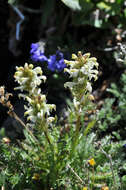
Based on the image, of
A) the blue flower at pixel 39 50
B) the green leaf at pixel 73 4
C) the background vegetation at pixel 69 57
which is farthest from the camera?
the blue flower at pixel 39 50

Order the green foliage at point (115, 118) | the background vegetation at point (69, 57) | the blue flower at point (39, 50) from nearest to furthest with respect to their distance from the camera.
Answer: the background vegetation at point (69, 57) < the green foliage at point (115, 118) < the blue flower at point (39, 50)

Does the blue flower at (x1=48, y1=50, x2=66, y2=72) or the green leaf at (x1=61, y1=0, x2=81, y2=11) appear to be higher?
the green leaf at (x1=61, y1=0, x2=81, y2=11)

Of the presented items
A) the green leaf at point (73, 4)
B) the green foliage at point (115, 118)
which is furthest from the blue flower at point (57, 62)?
the green foliage at point (115, 118)

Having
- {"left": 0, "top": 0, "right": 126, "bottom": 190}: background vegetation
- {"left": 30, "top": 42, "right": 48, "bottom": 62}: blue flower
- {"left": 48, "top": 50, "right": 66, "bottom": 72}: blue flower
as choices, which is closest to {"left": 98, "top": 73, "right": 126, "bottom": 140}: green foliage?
{"left": 0, "top": 0, "right": 126, "bottom": 190}: background vegetation

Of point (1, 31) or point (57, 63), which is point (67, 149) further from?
point (1, 31)

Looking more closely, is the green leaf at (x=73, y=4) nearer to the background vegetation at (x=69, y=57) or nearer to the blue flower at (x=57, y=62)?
the background vegetation at (x=69, y=57)

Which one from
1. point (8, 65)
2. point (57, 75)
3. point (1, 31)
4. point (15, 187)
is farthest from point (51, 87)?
point (15, 187)

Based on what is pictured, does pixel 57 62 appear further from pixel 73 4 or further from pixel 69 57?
pixel 73 4

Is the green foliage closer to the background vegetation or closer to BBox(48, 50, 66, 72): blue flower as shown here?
the background vegetation
